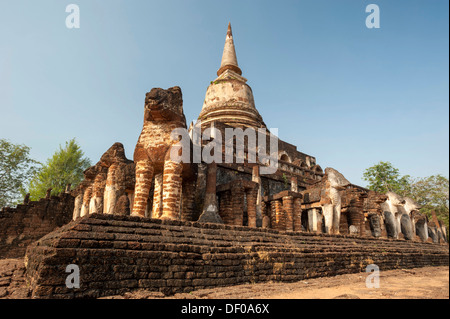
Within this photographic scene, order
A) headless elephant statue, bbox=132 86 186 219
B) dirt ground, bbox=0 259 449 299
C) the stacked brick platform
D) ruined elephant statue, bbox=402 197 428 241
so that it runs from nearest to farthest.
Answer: the stacked brick platform < dirt ground, bbox=0 259 449 299 < headless elephant statue, bbox=132 86 186 219 < ruined elephant statue, bbox=402 197 428 241

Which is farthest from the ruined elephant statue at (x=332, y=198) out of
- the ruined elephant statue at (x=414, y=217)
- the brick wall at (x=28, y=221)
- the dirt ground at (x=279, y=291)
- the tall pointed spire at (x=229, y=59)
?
the tall pointed spire at (x=229, y=59)

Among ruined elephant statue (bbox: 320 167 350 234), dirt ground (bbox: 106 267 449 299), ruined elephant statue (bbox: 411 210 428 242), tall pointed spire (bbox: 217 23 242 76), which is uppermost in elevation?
tall pointed spire (bbox: 217 23 242 76)

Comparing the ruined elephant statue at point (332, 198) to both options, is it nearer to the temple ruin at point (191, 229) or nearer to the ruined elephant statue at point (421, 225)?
the temple ruin at point (191, 229)

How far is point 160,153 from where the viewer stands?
21.0 feet

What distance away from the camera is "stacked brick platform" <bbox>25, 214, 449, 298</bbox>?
3615 mm

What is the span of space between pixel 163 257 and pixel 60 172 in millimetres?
20720

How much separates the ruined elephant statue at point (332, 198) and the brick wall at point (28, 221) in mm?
11631

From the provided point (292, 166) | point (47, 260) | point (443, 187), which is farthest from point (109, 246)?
point (443, 187)

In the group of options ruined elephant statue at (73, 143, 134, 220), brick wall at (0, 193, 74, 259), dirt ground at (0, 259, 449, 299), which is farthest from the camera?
brick wall at (0, 193, 74, 259)

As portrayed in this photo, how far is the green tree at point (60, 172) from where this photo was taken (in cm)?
2019

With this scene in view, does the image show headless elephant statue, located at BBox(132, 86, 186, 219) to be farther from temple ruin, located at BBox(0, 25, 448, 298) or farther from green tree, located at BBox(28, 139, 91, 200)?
green tree, located at BBox(28, 139, 91, 200)

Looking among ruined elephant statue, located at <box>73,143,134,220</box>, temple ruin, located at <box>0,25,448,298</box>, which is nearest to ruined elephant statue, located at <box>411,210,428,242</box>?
temple ruin, located at <box>0,25,448,298</box>

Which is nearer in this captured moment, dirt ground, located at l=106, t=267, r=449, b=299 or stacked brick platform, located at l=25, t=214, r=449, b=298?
stacked brick platform, located at l=25, t=214, r=449, b=298

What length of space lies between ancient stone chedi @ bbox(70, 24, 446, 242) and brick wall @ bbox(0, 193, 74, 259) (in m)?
2.00
